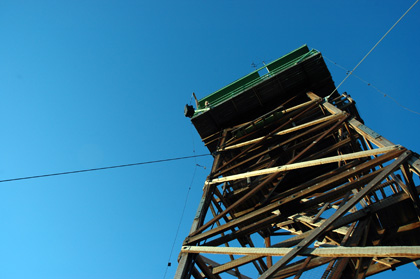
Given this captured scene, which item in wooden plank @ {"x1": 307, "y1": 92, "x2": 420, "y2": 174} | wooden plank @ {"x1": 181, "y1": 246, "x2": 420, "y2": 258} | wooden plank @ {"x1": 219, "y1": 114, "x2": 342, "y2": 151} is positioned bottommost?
wooden plank @ {"x1": 181, "y1": 246, "x2": 420, "y2": 258}

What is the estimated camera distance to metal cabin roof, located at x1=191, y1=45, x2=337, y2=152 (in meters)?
13.8

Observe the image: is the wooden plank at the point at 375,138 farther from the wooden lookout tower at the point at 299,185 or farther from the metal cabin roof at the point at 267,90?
the metal cabin roof at the point at 267,90

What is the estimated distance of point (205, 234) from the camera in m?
6.89

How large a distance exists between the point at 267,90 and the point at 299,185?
5.63 m

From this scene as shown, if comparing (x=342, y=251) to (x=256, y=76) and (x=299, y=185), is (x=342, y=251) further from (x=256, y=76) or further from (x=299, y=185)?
(x=256, y=76)

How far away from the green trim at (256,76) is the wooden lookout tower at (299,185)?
0.05 metres

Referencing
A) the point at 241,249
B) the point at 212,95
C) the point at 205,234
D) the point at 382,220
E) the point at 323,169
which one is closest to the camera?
the point at 241,249

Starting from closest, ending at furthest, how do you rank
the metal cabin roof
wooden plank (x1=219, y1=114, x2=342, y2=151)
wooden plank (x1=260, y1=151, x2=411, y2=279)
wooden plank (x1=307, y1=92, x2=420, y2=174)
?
wooden plank (x1=260, y1=151, x2=411, y2=279)
wooden plank (x1=307, y1=92, x2=420, y2=174)
wooden plank (x1=219, y1=114, x2=342, y2=151)
the metal cabin roof

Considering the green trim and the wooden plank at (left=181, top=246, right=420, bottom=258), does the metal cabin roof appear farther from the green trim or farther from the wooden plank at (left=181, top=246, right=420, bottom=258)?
the wooden plank at (left=181, top=246, right=420, bottom=258)

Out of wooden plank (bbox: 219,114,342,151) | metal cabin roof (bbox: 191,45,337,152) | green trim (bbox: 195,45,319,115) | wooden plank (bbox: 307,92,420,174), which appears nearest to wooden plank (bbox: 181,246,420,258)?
wooden plank (bbox: 307,92,420,174)

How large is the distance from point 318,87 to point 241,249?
1010 centimetres

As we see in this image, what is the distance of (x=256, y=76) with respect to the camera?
1487 cm

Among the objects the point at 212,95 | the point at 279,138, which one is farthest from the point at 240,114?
the point at 279,138

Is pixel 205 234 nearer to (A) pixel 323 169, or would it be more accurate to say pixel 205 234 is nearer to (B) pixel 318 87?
(A) pixel 323 169
